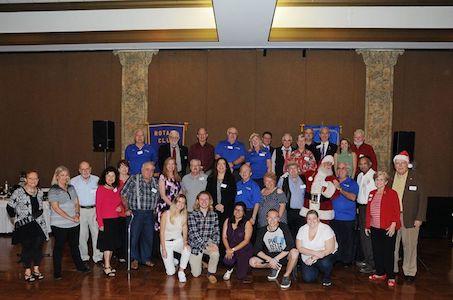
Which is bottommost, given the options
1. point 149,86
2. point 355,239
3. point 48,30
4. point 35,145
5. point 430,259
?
point 430,259

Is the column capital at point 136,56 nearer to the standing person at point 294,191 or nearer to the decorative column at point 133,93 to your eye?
the decorative column at point 133,93

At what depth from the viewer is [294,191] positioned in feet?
17.5

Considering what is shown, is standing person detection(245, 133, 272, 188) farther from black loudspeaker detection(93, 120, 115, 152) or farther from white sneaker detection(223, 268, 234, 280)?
black loudspeaker detection(93, 120, 115, 152)

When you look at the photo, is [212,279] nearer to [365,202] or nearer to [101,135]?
[365,202]

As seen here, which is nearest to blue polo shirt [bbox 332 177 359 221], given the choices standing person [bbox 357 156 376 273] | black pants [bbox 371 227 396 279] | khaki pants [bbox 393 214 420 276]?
standing person [bbox 357 156 376 273]

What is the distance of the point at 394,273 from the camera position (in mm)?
5211

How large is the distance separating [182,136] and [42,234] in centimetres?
379

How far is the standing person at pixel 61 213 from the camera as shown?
4.87m

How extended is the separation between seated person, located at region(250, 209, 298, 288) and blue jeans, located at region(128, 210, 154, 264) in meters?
1.30

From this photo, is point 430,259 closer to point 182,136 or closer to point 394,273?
point 394,273

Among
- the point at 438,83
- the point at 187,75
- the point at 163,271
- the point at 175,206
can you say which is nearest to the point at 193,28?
the point at 187,75

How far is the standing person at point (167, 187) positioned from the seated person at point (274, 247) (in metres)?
1.14

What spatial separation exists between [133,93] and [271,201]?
4.27 meters

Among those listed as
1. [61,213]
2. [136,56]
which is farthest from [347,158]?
[136,56]
